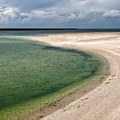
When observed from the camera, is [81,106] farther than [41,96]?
No

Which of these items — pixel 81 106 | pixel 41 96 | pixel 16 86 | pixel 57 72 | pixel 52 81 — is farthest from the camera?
pixel 57 72

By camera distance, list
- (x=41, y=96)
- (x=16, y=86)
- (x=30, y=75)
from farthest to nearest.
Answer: (x=30, y=75) < (x=16, y=86) < (x=41, y=96)

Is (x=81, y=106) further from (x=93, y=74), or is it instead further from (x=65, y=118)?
(x=93, y=74)

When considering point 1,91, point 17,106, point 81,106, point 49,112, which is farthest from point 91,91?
point 1,91

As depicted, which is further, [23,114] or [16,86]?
[16,86]

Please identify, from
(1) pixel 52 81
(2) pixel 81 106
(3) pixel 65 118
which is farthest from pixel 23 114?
(1) pixel 52 81

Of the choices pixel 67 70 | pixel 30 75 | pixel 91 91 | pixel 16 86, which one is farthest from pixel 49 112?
pixel 67 70

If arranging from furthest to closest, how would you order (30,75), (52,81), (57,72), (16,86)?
(57,72), (30,75), (52,81), (16,86)

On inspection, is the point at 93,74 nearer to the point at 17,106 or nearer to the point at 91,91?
the point at 91,91

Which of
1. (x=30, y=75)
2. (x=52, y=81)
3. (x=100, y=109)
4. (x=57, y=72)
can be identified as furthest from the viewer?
(x=57, y=72)
